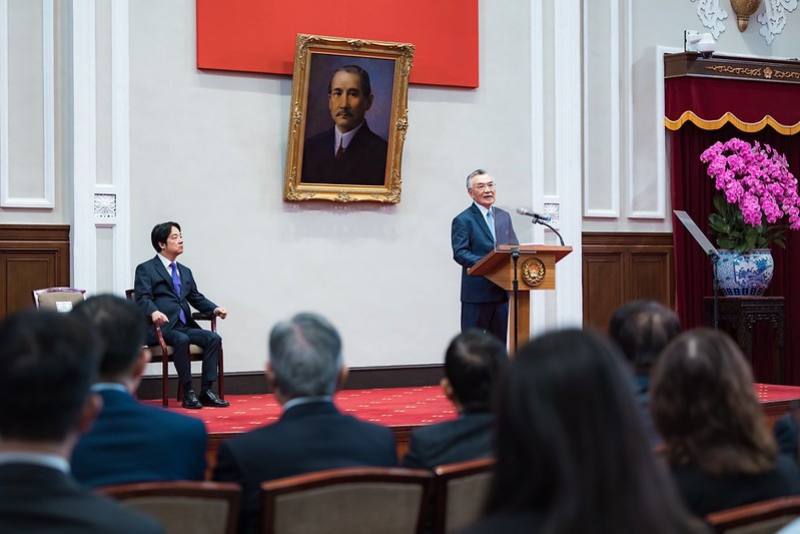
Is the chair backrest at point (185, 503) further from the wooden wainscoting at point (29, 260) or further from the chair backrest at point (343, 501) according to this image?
the wooden wainscoting at point (29, 260)

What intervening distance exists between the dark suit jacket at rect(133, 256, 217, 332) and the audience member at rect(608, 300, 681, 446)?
4.17 m

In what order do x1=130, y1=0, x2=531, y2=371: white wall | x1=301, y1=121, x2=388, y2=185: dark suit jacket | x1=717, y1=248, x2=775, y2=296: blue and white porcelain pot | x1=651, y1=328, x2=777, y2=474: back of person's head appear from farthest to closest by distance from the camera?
1. x1=717, y1=248, x2=775, y2=296: blue and white porcelain pot
2. x1=301, y1=121, x2=388, y2=185: dark suit jacket
3. x1=130, y1=0, x2=531, y2=371: white wall
4. x1=651, y1=328, x2=777, y2=474: back of person's head

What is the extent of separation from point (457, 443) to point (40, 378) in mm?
1347

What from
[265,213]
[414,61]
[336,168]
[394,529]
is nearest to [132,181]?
[265,213]

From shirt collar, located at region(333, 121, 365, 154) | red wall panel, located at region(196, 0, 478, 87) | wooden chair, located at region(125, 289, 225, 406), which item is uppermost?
red wall panel, located at region(196, 0, 478, 87)

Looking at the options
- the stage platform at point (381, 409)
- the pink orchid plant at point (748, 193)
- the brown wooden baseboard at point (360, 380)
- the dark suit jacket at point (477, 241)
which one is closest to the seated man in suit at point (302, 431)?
the stage platform at point (381, 409)

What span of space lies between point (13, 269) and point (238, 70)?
2.09m

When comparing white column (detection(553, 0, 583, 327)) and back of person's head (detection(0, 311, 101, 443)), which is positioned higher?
white column (detection(553, 0, 583, 327))

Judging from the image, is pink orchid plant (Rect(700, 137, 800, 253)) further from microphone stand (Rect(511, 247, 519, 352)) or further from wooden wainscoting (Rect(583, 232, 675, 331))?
microphone stand (Rect(511, 247, 519, 352))

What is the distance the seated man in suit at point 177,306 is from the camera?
6938 millimetres

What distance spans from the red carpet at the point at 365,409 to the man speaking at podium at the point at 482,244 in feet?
1.92

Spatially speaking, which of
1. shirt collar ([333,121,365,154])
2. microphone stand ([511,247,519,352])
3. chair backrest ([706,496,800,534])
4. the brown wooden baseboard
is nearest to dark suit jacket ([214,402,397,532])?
chair backrest ([706,496,800,534])

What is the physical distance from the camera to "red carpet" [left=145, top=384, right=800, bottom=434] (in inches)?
235

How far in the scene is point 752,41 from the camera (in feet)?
32.6
